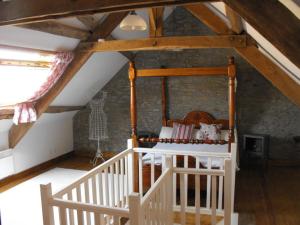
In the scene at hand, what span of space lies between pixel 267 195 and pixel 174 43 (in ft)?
8.47

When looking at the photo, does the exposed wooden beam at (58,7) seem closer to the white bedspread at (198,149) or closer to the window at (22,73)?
the window at (22,73)

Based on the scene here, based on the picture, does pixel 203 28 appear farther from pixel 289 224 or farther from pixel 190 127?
pixel 289 224

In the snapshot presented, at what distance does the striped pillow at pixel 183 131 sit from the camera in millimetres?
5285

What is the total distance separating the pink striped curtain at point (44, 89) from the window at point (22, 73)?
0.08m

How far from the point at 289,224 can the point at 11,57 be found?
4.09 meters

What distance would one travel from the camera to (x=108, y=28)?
425 cm

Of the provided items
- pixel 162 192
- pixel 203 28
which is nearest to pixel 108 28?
pixel 203 28

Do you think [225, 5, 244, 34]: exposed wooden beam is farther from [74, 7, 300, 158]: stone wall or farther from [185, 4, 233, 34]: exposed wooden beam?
[74, 7, 300, 158]: stone wall

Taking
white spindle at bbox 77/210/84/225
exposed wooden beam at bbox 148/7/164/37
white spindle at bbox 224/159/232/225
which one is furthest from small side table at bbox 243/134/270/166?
white spindle at bbox 77/210/84/225

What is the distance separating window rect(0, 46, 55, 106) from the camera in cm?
379

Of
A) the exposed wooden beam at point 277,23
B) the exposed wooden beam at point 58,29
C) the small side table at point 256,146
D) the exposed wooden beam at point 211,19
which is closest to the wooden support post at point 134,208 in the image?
the exposed wooden beam at point 277,23

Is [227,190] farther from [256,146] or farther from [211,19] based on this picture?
[256,146]

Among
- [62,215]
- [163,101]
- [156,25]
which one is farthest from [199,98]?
[62,215]

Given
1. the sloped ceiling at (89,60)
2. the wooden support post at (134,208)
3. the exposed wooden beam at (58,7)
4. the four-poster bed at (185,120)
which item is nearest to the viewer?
the wooden support post at (134,208)
